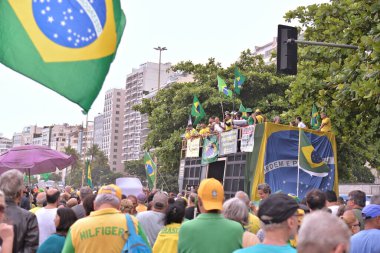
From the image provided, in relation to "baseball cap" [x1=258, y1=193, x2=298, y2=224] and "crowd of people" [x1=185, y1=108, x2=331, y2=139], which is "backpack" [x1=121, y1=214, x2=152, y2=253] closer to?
"baseball cap" [x1=258, y1=193, x2=298, y2=224]

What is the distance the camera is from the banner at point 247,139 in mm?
15680

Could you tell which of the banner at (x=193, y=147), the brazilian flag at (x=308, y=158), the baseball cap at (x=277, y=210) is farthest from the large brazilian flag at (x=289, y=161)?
the baseball cap at (x=277, y=210)

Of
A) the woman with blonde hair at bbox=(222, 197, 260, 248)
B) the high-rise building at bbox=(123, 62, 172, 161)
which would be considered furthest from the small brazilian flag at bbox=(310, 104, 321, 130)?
the high-rise building at bbox=(123, 62, 172, 161)

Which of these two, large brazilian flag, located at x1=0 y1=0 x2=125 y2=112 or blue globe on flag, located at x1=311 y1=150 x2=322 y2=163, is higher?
large brazilian flag, located at x1=0 y1=0 x2=125 y2=112

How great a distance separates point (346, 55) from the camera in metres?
15.5

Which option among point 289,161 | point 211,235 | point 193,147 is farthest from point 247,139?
point 211,235

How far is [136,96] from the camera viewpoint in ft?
509

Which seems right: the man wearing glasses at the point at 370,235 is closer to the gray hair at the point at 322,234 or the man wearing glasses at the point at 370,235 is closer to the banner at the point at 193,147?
the gray hair at the point at 322,234

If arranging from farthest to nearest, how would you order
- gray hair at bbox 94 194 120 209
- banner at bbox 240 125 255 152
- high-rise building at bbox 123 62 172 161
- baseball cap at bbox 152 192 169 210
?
1. high-rise building at bbox 123 62 172 161
2. banner at bbox 240 125 255 152
3. baseball cap at bbox 152 192 169 210
4. gray hair at bbox 94 194 120 209

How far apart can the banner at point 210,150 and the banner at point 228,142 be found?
0.29 metres

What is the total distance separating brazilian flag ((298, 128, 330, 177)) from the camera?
14977mm

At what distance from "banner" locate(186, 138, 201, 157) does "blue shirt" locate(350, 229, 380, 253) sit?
45.2ft

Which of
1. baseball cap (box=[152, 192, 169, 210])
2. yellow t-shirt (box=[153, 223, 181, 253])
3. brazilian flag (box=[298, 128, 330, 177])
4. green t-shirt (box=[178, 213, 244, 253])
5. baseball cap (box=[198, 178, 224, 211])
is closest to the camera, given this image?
green t-shirt (box=[178, 213, 244, 253])

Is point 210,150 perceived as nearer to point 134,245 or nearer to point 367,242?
point 367,242
